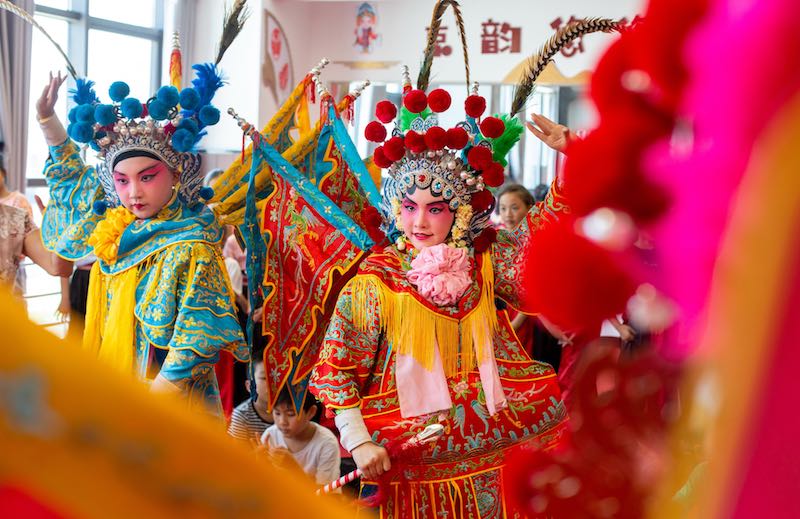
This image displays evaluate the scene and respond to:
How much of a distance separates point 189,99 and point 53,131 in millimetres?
434

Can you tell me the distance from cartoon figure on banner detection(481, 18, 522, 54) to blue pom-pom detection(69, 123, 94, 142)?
604 centimetres

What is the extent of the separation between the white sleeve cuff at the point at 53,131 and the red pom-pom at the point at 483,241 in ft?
4.13

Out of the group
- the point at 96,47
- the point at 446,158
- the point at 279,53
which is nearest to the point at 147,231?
the point at 446,158

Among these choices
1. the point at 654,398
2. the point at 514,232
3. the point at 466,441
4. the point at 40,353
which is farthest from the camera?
the point at 514,232

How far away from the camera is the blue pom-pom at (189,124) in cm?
264

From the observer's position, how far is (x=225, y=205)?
289 centimetres

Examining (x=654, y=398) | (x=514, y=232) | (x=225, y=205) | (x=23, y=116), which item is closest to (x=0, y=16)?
(x=23, y=116)

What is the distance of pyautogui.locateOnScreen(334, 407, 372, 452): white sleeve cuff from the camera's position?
210 cm

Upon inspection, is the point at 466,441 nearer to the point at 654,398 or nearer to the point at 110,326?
the point at 110,326

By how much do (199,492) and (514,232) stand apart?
211cm

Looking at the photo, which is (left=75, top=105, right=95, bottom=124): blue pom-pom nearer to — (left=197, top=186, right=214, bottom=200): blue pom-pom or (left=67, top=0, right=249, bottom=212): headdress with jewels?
(left=67, top=0, right=249, bottom=212): headdress with jewels

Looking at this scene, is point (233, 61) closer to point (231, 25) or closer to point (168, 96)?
point (231, 25)

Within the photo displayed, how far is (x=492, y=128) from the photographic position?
7.60 ft

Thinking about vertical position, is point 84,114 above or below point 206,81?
below
